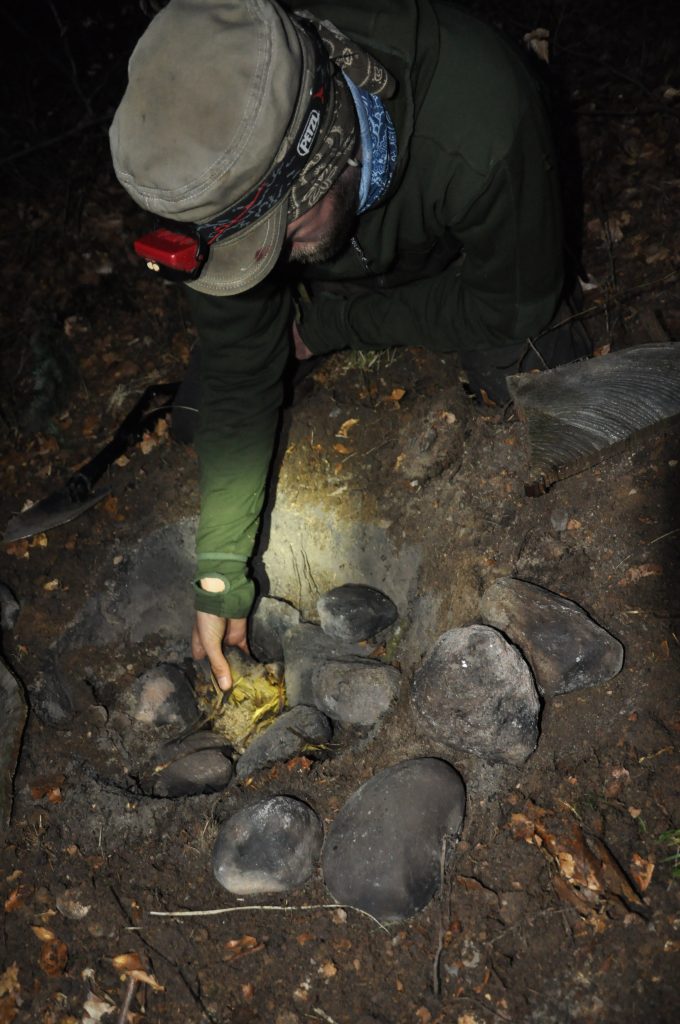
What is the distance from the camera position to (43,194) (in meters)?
5.06

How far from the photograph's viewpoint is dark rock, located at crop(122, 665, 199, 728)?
8.64 ft

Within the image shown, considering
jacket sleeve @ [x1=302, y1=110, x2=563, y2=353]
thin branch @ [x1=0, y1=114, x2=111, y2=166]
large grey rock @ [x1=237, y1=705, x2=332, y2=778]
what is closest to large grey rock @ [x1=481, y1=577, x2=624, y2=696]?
large grey rock @ [x1=237, y1=705, x2=332, y2=778]

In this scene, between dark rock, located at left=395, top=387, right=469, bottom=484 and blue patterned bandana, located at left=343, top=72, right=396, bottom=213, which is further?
dark rock, located at left=395, top=387, right=469, bottom=484

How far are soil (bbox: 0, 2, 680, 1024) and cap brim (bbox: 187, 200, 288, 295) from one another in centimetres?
105

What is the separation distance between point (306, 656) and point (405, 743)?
24.5 inches

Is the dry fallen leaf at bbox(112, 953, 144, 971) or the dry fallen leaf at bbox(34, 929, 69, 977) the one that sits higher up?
the dry fallen leaf at bbox(112, 953, 144, 971)

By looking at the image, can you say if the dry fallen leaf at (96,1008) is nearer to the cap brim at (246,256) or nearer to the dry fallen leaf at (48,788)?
the dry fallen leaf at (48,788)

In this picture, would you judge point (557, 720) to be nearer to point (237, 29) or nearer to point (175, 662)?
point (175, 662)

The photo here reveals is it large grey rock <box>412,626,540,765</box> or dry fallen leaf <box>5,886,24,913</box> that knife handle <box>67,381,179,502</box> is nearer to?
dry fallen leaf <box>5,886,24,913</box>

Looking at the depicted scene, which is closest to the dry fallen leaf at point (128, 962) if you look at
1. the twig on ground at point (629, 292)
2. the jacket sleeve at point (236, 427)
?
the jacket sleeve at point (236, 427)

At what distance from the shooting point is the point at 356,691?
2355 millimetres

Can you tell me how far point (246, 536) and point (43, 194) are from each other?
369 cm

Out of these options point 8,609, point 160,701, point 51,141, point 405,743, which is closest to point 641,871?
point 405,743

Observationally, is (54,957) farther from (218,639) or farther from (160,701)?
(218,639)
